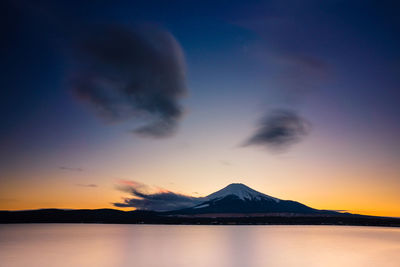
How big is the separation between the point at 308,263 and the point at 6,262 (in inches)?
1098

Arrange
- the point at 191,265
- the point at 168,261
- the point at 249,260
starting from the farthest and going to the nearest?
the point at 249,260, the point at 168,261, the point at 191,265

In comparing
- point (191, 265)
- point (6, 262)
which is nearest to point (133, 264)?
point (191, 265)

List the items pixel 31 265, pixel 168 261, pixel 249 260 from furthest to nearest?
pixel 249 260 < pixel 168 261 < pixel 31 265

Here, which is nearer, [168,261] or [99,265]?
[99,265]

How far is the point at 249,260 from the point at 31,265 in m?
20.9

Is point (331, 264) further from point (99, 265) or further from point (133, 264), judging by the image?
point (99, 265)

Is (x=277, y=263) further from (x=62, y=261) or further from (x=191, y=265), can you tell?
(x=62, y=261)

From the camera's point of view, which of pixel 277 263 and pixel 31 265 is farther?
pixel 277 263

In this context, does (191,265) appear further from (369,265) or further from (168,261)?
(369,265)

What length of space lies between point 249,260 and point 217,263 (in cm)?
466

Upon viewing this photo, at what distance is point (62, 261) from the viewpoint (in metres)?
33.4

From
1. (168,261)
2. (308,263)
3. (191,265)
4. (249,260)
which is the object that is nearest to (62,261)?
(168,261)

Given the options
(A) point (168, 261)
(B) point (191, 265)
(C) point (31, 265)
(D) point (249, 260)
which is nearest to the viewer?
(C) point (31, 265)

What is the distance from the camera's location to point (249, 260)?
1463 inches
